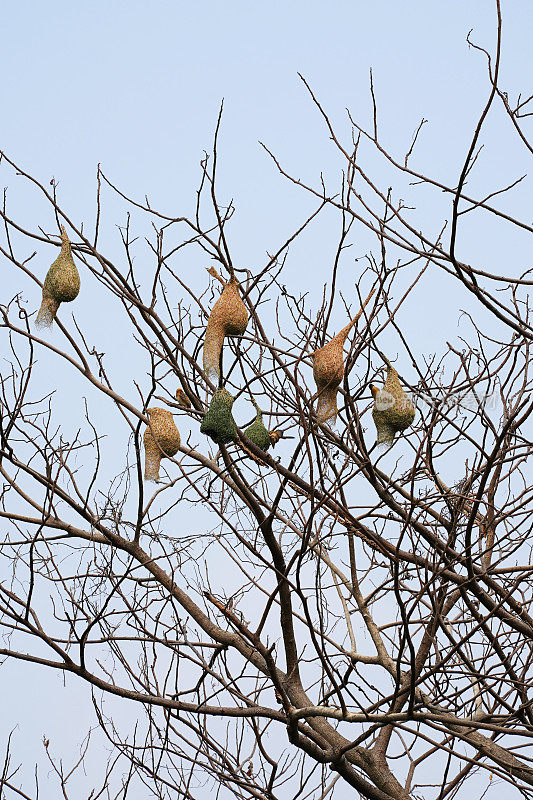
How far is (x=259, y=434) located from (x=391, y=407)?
1.62 feet

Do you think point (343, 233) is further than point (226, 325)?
Yes

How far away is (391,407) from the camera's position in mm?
2707

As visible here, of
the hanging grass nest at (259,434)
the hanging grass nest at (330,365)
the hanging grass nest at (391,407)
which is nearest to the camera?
the hanging grass nest at (330,365)

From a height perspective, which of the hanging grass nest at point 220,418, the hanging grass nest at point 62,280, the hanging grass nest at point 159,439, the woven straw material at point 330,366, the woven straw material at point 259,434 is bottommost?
the hanging grass nest at point 220,418

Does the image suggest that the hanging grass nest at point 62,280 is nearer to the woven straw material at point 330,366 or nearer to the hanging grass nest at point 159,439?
the hanging grass nest at point 159,439

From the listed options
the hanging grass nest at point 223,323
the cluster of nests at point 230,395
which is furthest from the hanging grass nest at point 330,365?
the hanging grass nest at point 223,323

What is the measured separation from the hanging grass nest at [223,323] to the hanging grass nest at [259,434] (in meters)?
0.37

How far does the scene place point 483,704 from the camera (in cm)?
371

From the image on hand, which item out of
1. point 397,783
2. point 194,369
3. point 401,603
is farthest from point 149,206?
point 397,783

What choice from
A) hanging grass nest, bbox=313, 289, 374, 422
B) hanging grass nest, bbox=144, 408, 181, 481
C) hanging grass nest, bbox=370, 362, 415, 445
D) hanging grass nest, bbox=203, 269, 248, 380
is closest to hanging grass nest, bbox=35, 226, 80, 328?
hanging grass nest, bbox=144, 408, 181, 481

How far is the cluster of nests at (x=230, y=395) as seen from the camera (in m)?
2.61

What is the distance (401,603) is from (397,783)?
Result: 122 cm

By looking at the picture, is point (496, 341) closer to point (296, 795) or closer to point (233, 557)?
point (233, 557)

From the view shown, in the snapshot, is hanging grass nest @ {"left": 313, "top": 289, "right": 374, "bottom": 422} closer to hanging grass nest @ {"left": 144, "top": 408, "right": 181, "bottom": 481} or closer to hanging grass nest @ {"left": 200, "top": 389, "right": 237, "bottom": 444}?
hanging grass nest @ {"left": 200, "top": 389, "right": 237, "bottom": 444}
